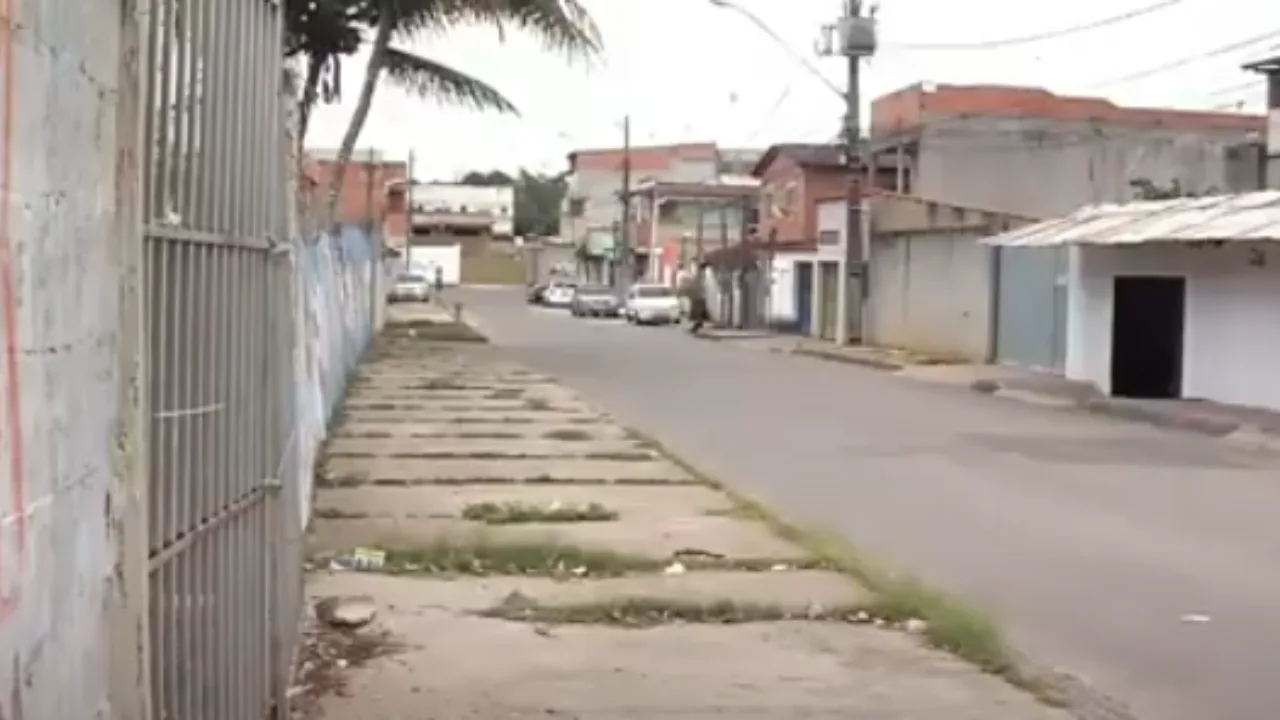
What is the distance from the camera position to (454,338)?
4744cm

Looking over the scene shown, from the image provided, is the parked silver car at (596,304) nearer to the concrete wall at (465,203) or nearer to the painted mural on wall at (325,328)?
the painted mural on wall at (325,328)

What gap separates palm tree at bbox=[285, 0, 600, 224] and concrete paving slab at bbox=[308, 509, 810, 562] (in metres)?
17.6

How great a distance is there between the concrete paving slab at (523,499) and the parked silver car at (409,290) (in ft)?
215

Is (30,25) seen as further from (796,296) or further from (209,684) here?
(796,296)

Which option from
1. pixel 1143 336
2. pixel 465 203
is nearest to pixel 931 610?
pixel 1143 336

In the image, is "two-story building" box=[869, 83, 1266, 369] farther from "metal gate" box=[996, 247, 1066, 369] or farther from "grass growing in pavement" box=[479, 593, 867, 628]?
"grass growing in pavement" box=[479, 593, 867, 628]

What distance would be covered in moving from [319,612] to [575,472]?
7.34m

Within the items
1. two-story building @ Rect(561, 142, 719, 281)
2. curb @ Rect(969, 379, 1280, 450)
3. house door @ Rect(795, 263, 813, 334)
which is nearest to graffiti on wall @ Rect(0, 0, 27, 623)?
curb @ Rect(969, 379, 1280, 450)

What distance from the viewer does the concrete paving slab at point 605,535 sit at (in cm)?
1220

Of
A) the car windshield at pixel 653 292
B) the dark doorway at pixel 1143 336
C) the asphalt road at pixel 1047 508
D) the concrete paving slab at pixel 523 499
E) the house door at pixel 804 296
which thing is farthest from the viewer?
the car windshield at pixel 653 292

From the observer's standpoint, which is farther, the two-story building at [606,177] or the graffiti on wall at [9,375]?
the two-story building at [606,177]

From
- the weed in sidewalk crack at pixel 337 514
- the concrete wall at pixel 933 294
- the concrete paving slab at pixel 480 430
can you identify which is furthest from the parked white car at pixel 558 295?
the weed in sidewalk crack at pixel 337 514

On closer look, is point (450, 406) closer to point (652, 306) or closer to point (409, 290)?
point (652, 306)

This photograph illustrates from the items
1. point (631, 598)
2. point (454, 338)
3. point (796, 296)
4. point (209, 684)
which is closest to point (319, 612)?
point (631, 598)
